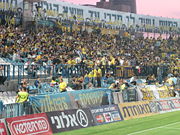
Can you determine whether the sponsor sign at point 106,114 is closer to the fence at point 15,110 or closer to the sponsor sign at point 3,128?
the fence at point 15,110

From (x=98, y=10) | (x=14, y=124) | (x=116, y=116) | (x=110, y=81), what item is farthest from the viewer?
(x=98, y=10)

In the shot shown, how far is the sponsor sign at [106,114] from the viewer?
57.4 feet

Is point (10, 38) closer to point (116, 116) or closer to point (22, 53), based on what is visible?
point (22, 53)

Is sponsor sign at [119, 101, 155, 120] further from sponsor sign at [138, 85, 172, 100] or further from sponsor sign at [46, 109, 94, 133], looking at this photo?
sponsor sign at [46, 109, 94, 133]

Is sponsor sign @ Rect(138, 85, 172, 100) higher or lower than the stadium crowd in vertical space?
lower

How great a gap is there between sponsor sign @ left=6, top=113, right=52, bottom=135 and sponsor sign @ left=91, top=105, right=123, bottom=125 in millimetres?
3484

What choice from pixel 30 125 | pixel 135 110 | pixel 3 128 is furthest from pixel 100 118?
pixel 3 128

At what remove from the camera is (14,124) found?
43.1ft

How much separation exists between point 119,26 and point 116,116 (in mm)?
41447

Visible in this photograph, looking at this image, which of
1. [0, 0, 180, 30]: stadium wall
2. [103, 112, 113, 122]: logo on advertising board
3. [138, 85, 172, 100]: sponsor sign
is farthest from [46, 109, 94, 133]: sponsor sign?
[0, 0, 180, 30]: stadium wall

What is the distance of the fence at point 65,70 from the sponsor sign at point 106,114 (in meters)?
6.80

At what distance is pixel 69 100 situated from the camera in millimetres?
17859

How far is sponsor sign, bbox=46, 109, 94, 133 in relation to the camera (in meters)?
15.0

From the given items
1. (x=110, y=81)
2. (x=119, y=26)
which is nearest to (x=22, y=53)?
(x=110, y=81)
